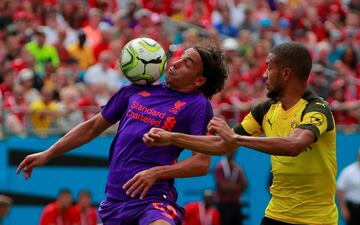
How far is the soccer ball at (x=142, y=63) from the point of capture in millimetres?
7898

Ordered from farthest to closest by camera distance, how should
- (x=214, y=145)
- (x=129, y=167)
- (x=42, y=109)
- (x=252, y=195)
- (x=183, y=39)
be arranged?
1. (x=183, y=39)
2. (x=252, y=195)
3. (x=42, y=109)
4. (x=129, y=167)
5. (x=214, y=145)

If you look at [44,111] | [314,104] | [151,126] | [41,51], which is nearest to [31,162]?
[151,126]

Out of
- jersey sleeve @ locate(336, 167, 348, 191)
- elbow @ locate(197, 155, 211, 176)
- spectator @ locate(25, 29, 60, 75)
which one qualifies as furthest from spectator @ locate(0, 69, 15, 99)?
elbow @ locate(197, 155, 211, 176)

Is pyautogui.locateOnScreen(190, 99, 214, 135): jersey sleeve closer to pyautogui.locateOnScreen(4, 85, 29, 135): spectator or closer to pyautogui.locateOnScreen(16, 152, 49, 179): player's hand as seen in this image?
pyautogui.locateOnScreen(16, 152, 49, 179): player's hand

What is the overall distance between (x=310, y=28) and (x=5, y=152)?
8265 millimetres

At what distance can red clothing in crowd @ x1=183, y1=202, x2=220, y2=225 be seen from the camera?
16.3 meters

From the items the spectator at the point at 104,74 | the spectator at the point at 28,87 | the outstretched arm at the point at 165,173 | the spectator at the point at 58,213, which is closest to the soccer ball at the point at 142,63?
the outstretched arm at the point at 165,173

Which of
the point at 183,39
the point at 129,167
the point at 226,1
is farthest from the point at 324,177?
the point at 226,1

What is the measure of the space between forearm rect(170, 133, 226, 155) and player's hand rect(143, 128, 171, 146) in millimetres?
37

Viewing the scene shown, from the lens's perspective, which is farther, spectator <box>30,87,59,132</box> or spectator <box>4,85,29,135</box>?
spectator <box>30,87,59,132</box>

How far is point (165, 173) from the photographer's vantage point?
298 inches

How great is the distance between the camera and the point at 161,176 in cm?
756

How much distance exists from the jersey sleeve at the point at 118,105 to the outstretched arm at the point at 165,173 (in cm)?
64

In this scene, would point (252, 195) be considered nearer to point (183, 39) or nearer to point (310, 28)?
point (183, 39)
